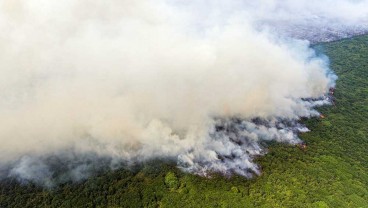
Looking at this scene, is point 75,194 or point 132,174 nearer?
point 75,194

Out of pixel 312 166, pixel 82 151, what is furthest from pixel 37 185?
pixel 312 166

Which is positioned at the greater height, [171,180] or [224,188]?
[171,180]

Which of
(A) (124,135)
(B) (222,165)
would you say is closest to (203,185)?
(B) (222,165)

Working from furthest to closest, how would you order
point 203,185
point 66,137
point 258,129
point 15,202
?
1. point 258,129
2. point 66,137
3. point 203,185
4. point 15,202

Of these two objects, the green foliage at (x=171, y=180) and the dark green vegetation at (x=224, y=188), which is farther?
the green foliage at (x=171, y=180)

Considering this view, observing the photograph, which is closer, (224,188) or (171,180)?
(224,188)

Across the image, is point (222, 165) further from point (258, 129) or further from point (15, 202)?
point (15, 202)

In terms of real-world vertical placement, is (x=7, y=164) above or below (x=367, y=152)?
above

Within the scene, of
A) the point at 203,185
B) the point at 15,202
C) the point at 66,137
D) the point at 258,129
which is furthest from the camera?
the point at 258,129

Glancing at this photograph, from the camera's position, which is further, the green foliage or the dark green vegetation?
the green foliage
